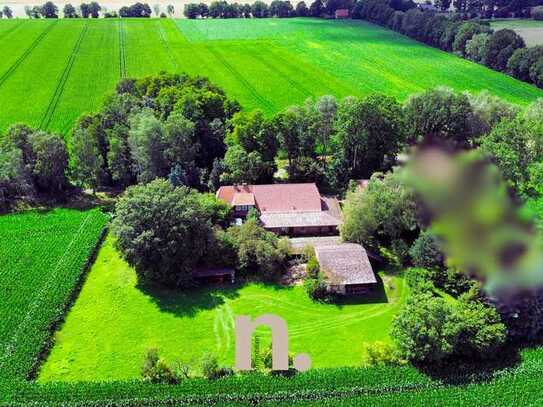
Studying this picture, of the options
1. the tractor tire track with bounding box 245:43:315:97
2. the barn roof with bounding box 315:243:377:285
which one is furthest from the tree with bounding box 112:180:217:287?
the tractor tire track with bounding box 245:43:315:97

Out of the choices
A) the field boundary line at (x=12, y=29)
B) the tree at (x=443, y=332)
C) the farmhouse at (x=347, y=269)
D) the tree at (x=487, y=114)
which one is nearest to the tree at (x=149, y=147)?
the farmhouse at (x=347, y=269)

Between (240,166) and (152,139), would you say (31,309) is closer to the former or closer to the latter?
(152,139)

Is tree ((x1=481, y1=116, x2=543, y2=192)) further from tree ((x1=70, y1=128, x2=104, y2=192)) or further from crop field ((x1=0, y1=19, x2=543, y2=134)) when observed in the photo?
tree ((x1=70, y1=128, x2=104, y2=192))

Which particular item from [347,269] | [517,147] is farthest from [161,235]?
[517,147]

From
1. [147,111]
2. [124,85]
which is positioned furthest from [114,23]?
[147,111]

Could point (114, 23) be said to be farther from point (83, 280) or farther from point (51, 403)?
point (51, 403)

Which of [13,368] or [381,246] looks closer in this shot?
[13,368]

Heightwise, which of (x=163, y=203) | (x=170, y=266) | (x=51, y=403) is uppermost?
(x=163, y=203)
